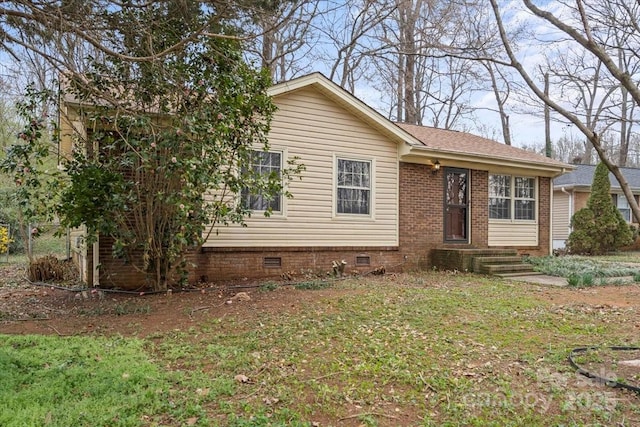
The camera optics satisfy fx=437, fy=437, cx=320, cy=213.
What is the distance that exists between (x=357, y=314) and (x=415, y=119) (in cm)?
1770

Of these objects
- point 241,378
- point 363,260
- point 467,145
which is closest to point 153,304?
point 241,378

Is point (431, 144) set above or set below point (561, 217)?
above

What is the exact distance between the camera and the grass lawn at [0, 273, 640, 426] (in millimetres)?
3162

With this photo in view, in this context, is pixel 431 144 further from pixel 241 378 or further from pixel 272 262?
pixel 241 378

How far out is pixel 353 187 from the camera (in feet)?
34.3

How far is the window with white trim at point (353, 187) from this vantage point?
33.8ft

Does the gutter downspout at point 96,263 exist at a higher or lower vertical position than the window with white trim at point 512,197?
lower

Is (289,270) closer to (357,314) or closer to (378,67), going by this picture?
(357,314)

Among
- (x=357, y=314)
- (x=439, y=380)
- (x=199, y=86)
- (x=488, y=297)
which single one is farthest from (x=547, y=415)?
(x=199, y=86)

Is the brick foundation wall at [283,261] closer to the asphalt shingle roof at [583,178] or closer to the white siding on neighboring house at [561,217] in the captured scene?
the white siding on neighboring house at [561,217]

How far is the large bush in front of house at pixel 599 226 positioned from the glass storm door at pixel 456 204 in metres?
7.80

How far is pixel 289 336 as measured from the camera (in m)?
4.94

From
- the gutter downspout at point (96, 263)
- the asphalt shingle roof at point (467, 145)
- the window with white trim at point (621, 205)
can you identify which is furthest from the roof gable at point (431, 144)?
the window with white trim at point (621, 205)

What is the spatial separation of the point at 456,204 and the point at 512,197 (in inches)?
85.4
